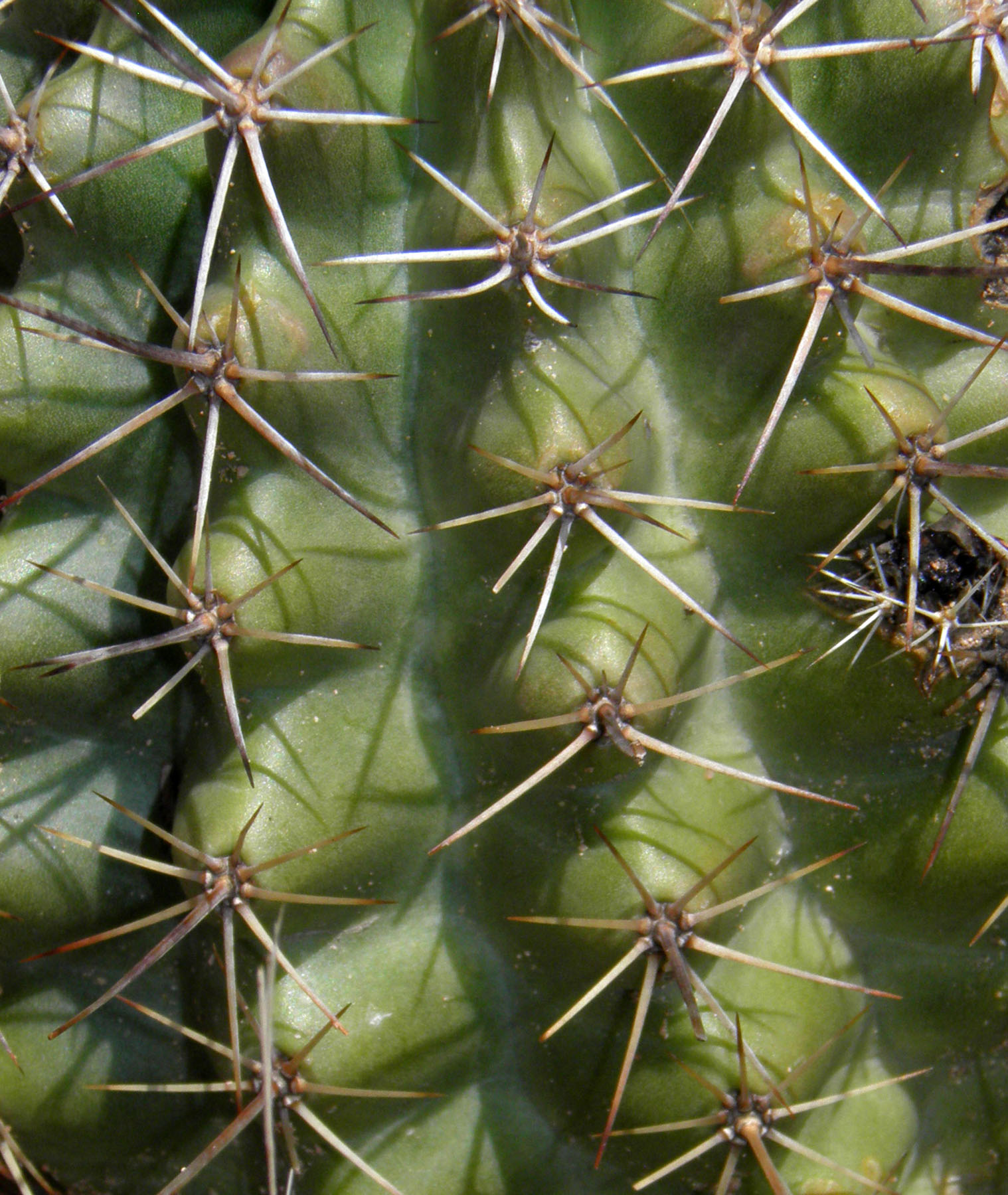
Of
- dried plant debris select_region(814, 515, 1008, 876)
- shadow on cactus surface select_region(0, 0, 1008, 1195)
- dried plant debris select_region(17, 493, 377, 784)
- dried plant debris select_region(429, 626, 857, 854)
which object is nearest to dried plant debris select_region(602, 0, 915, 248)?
shadow on cactus surface select_region(0, 0, 1008, 1195)

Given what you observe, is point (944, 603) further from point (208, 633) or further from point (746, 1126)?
point (208, 633)

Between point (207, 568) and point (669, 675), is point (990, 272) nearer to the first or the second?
point (669, 675)

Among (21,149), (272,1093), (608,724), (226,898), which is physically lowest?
(272,1093)

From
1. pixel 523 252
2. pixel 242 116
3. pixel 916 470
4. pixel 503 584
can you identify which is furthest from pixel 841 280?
pixel 242 116

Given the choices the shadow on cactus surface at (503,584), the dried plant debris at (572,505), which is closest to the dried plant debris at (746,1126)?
the shadow on cactus surface at (503,584)

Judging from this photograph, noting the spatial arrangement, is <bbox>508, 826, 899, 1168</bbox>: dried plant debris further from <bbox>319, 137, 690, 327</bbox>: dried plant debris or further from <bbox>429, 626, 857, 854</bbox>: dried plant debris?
<bbox>319, 137, 690, 327</bbox>: dried plant debris
